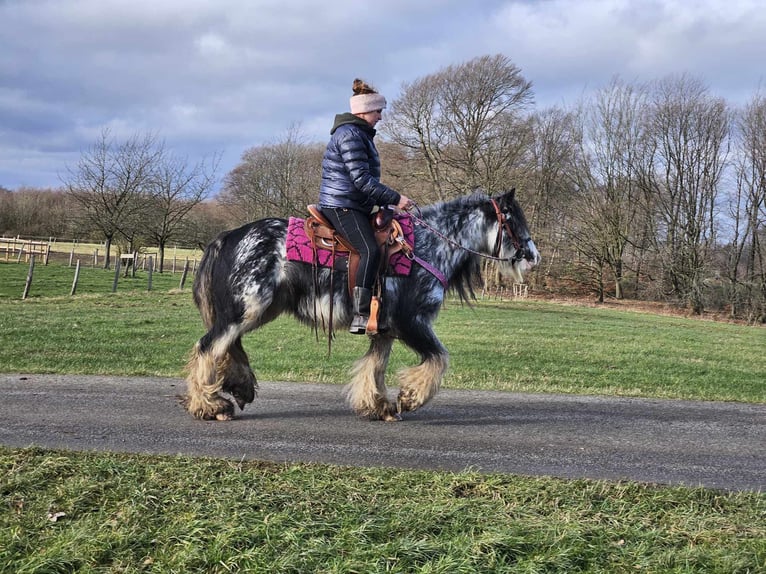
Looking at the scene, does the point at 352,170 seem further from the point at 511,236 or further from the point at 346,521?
the point at 346,521

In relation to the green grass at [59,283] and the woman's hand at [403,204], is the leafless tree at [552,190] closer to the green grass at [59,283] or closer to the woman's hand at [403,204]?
the green grass at [59,283]

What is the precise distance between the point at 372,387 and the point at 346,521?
120 inches

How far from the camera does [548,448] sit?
19.6 ft

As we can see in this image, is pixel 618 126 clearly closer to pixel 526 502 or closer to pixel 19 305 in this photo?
pixel 19 305

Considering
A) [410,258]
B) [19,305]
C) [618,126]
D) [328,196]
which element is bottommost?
[19,305]

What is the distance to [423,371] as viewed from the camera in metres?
6.88

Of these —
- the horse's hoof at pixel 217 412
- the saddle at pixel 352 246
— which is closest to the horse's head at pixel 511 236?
the saddle at pixel 352 246

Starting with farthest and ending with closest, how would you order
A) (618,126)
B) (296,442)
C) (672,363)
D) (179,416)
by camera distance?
(618,126)
(672,363)
(179,416)
(296,442)

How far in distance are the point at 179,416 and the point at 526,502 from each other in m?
3.88

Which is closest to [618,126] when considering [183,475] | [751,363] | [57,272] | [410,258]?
[751,363]

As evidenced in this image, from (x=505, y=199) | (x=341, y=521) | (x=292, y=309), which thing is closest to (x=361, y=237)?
(x=292, y=309)

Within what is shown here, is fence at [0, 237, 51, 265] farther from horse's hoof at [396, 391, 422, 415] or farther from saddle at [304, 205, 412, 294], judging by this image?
horse's hoof at [396, 391, 422, 415]

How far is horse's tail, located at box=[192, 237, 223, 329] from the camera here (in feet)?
23.0

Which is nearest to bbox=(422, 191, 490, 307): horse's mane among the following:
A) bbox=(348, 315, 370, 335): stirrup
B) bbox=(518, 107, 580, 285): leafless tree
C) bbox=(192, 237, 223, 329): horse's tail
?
bbox=(348, 315, 370, 335): stirrup
